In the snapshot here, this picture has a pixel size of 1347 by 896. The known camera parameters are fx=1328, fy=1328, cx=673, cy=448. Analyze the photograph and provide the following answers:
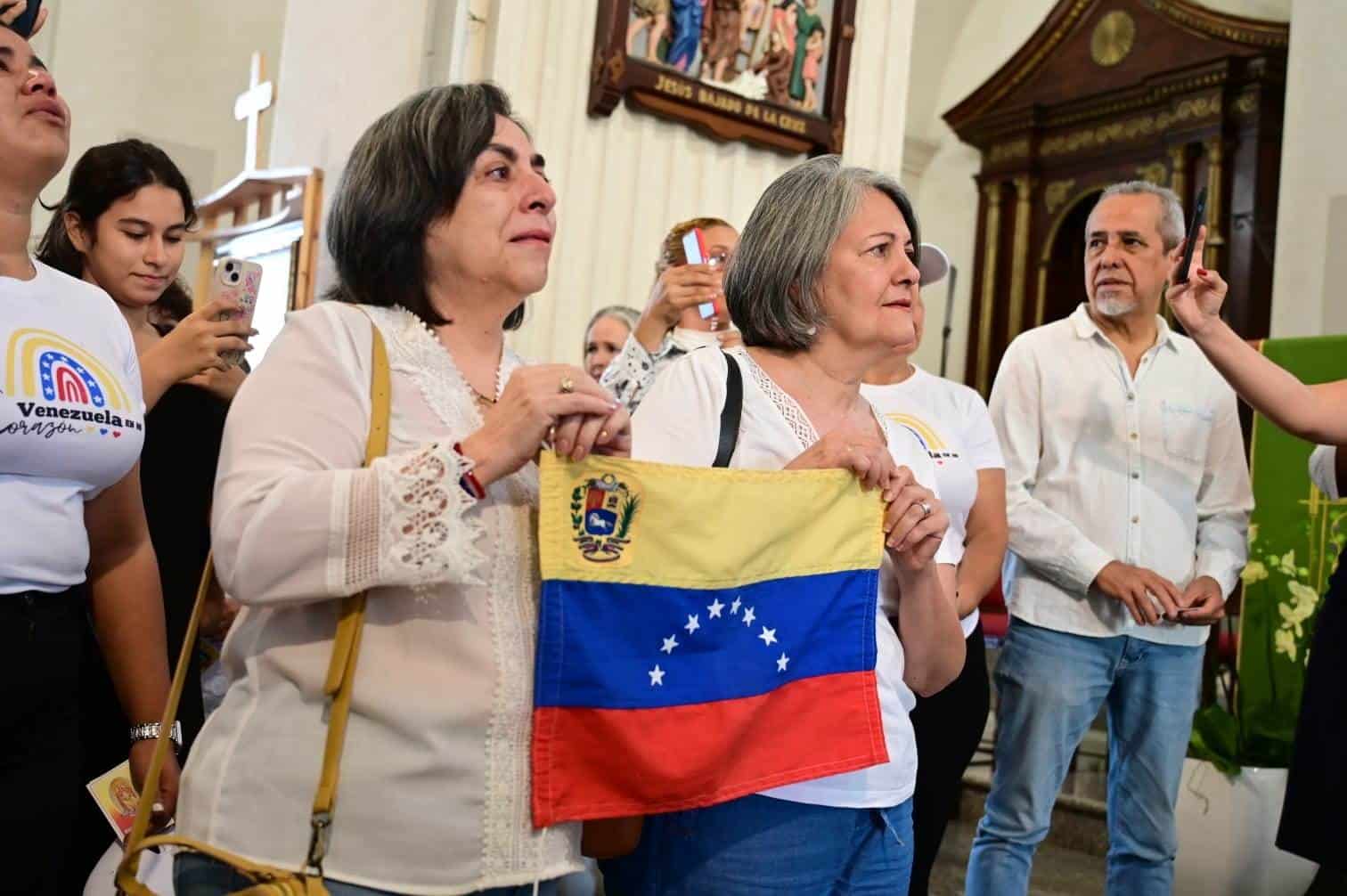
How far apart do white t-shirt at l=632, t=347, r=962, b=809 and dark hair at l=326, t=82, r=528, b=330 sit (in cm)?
→ 36

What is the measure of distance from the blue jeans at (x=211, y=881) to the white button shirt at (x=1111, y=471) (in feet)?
7.18

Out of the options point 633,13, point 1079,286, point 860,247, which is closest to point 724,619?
point 860,247

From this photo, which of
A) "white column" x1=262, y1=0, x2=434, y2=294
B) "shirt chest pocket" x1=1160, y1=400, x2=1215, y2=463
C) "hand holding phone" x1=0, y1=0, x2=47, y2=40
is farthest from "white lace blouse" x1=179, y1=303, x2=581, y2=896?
"white column" x1=262, y1=0, x2=434, y2=294

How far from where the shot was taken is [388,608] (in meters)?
1.45

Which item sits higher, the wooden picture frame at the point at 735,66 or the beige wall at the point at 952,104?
the beige wall at the point at 952,104

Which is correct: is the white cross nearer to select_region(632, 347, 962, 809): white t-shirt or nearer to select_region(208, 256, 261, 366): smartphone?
select_region(208, 256, 261, 366): smartphone

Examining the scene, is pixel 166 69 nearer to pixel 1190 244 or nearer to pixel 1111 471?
pixel 1111 471

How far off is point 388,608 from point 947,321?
961 cm

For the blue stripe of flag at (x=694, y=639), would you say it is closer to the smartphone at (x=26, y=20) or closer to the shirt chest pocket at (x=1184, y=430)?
the smartphone at (x=26, y=20)

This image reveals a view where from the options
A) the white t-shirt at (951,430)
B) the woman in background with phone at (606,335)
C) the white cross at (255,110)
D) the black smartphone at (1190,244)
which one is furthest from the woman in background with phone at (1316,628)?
the white cross at (255,110)

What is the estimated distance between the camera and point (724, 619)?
65.8 inches

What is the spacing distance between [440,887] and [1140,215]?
2.71m

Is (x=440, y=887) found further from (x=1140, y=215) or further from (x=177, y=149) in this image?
(x=177, y=149)

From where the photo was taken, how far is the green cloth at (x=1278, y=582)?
406 cm
